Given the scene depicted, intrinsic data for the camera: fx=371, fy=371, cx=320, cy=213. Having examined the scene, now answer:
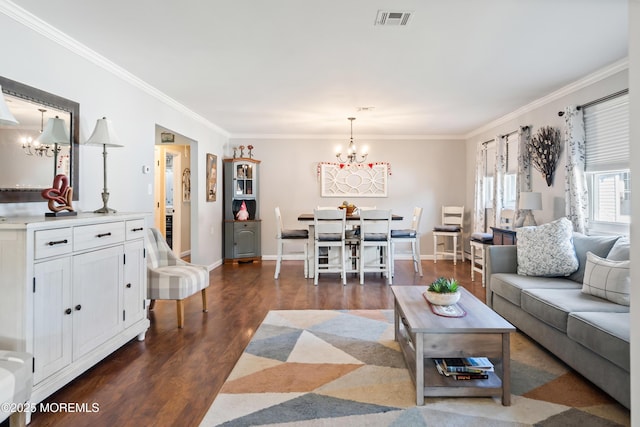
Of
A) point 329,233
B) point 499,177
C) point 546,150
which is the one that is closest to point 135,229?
point 329,233

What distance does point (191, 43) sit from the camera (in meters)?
2.98

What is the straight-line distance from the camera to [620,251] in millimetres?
2801

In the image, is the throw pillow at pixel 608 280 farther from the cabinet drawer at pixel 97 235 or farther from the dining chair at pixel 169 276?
the cabinet drawer at pixel 97 235

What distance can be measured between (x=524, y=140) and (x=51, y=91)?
206 inches

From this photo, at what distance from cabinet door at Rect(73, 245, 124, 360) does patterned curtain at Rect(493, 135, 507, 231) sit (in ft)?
16.7

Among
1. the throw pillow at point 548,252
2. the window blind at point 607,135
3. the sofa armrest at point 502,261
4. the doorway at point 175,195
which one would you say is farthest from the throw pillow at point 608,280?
the doorway at point 175,195

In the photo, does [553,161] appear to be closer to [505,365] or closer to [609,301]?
[609,301]

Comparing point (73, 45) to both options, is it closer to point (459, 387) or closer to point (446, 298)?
point (446, 298)

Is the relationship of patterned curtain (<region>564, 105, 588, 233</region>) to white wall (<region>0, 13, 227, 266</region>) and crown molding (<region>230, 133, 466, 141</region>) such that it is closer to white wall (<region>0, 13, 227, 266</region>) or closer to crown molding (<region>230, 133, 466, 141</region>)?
crown molding (<region>230, 133, 466, 141</region>)

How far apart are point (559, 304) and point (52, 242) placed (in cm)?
320

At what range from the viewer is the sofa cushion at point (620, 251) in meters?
2.76

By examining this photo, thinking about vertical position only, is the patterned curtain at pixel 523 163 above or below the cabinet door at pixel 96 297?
above

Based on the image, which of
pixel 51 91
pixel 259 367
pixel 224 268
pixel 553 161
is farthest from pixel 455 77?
pixel 224 268

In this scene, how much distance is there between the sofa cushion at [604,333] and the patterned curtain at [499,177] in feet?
11.7
